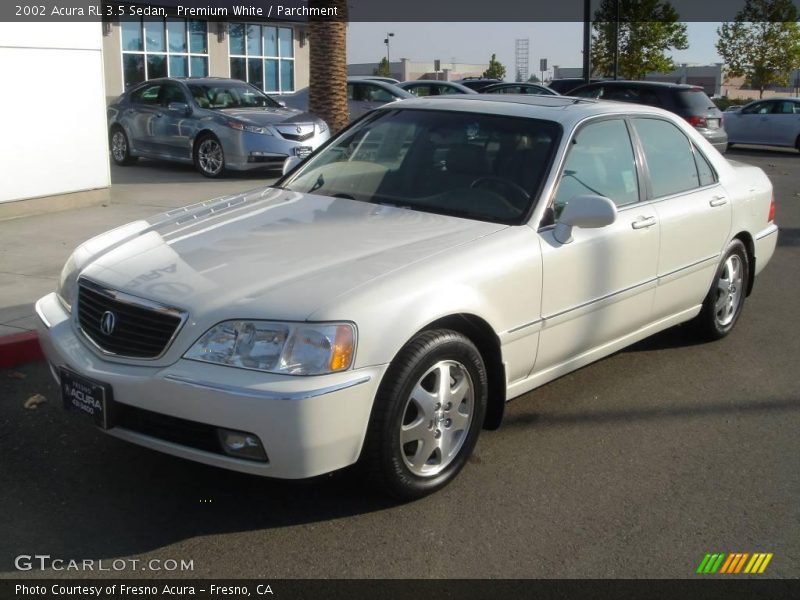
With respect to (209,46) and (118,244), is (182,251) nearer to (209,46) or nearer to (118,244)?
(118,244)

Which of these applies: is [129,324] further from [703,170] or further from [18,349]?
[703,170]

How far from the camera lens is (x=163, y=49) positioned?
25.1 meters

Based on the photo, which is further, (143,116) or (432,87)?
(432,87)

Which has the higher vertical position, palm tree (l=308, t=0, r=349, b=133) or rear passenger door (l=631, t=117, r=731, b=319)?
palm tree (l=308, t=0, r=349, b=133)

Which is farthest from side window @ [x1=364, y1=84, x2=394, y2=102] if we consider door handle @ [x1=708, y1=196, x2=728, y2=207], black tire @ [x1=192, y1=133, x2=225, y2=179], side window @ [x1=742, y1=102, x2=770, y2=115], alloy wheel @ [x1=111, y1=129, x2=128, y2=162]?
door handle @ [x1=708, y1=196, x2=728, y2=207]

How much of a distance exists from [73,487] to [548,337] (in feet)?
A: 7.39

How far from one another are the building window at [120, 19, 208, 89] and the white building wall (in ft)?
46.2

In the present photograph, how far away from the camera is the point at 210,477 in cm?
416

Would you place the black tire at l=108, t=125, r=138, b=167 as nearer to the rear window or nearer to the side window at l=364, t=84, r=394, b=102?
the side window at l=364, t=84, r=394, b=102

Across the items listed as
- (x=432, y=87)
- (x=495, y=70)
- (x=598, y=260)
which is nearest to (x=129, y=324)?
(x=598, y=260)

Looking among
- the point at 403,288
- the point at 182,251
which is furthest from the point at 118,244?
the point at 403,288

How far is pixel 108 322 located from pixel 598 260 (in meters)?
2.41

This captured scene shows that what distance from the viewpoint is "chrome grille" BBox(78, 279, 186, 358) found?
11.9ft

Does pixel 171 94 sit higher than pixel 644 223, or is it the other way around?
pixel 171 94
